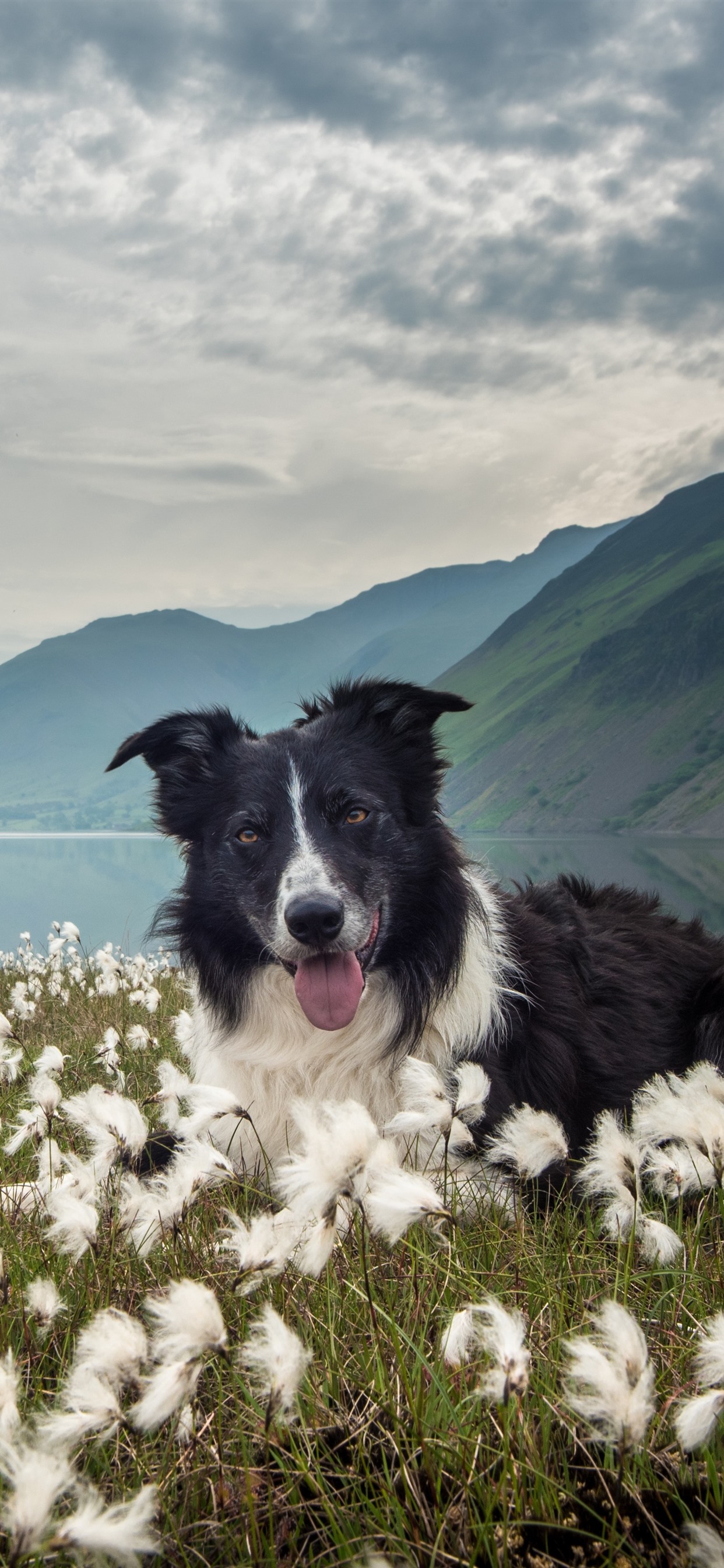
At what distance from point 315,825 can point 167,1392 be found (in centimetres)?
347

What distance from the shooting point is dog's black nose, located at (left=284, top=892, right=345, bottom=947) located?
15.5ft

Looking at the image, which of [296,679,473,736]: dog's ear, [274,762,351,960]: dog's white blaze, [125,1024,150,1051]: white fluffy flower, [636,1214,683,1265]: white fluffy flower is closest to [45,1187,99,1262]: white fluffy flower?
[636,1214,683,1265]: white fluffy flower

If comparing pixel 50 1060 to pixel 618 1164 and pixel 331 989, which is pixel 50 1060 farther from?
pixel 618 1164

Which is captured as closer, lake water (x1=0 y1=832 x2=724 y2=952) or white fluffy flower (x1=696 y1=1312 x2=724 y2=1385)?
white fluffy flower (x1=696 y1=1312 x2=724 y2=1385)

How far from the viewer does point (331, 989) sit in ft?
16.7

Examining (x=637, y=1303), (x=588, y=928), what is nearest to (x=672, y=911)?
(x=588, y=928)

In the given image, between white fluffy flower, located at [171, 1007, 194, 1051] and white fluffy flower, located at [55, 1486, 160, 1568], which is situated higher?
white fluffy flower, located at [55, 1486, 160, 1568]

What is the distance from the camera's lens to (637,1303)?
3.77 meters

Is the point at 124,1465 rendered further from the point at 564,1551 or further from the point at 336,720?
the point at 336,720

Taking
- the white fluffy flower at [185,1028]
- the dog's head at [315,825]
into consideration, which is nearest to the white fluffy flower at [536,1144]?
the dog's head at [315,825]

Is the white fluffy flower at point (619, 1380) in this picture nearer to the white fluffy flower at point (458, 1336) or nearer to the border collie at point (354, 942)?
the white fluffy flower at point (458, 1336)

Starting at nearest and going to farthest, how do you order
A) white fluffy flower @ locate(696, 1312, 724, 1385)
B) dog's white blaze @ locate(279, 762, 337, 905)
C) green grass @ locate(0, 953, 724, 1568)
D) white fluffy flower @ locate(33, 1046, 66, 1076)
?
white fluffy flower @ locate(696, 1312, 724, 1385)
green grass @ locate(0, 953, 724, 1568)
white fluffy flower @ locate(33, 1046, 66, 1076)
dog's white blaze @ locate(279, 762, 337, 905)

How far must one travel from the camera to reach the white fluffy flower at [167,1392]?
1.89 metres

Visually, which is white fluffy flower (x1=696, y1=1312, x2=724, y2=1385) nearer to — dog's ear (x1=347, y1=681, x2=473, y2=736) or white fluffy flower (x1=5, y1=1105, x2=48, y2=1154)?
white fluffy flower (x1=5, y1=1105, x2=48, y2=1154)
